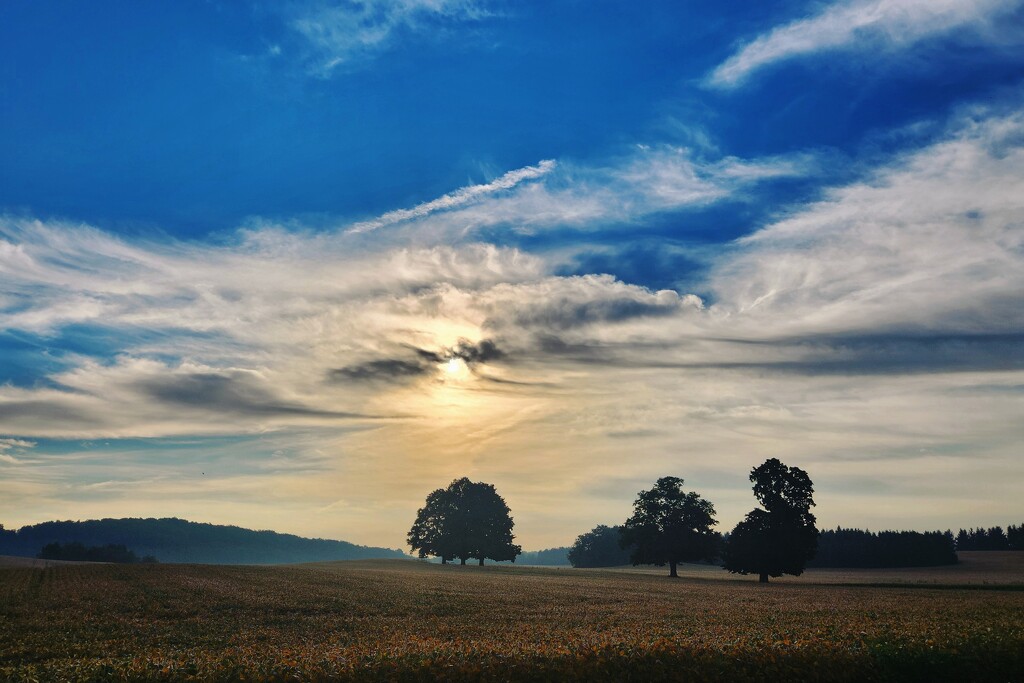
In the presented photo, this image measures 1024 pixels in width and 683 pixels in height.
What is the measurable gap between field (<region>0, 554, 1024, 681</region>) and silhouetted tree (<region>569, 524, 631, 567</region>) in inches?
3748

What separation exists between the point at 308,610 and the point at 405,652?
2205 centimetres

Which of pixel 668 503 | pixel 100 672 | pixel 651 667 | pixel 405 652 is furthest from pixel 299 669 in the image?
pixel 668 503

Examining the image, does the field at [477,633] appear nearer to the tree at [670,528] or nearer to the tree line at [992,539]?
the tree at [670,528]

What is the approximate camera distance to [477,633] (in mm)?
28547

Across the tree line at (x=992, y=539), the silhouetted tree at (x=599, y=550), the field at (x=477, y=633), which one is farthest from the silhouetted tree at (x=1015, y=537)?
the field at (x=477, y=633)

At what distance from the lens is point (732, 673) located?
1892 centimetres

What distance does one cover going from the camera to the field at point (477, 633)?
59.1ft

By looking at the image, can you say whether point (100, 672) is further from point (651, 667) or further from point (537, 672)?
point (651, 667)

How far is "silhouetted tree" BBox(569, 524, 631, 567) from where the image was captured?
14812 centimetres

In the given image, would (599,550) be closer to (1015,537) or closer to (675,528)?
(675,528)

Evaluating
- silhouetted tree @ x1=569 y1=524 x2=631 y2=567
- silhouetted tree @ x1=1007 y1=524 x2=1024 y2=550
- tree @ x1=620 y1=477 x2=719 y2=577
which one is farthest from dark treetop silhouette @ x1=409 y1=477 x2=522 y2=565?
silhouetted tree @ x1=1007 y1=524 x2=1024 y2=550

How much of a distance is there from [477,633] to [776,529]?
56.6 m

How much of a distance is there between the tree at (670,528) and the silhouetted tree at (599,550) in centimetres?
5532

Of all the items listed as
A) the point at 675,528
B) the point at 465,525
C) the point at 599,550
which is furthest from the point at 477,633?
the point at 599,550
